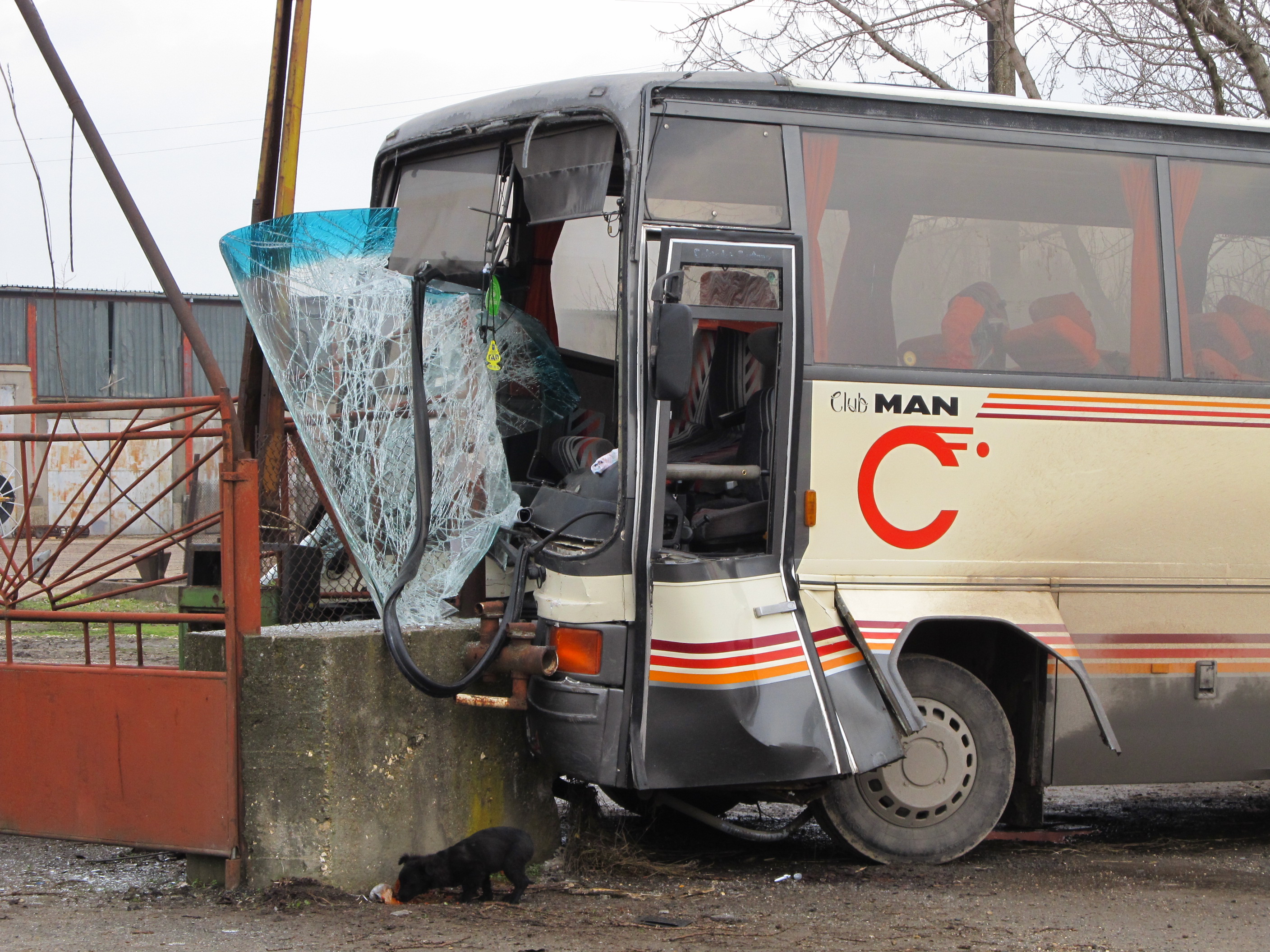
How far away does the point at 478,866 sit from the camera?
17.4 ft

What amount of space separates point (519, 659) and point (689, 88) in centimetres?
253

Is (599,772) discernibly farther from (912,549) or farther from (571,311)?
(571,311)

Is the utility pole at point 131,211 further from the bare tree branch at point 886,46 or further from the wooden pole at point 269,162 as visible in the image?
the bare tree branch at point 886,46

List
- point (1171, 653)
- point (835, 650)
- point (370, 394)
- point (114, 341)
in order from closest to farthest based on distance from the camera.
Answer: point (835, 650) < point (370, 394) < point (1171, 653) < point (114, 341)

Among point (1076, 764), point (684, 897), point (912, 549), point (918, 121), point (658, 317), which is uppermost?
point (918, 121)

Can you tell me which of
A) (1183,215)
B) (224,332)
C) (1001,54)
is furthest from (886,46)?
(224,332)

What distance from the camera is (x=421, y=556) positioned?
5746 millimetres

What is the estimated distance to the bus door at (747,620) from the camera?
5.36 metres

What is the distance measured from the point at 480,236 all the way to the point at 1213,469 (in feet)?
12.0

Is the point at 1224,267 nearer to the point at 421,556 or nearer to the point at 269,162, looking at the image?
the point at 421,556

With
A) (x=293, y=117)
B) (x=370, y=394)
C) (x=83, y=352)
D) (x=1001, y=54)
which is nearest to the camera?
(x=370, y=394)

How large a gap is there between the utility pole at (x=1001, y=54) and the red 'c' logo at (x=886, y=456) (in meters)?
9.47

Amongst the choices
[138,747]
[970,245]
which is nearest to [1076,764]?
[970,245]

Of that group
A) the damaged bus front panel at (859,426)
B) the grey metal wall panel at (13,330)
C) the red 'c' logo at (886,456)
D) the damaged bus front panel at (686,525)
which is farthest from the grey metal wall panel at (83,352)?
the red 'c' logo at (886,456)
